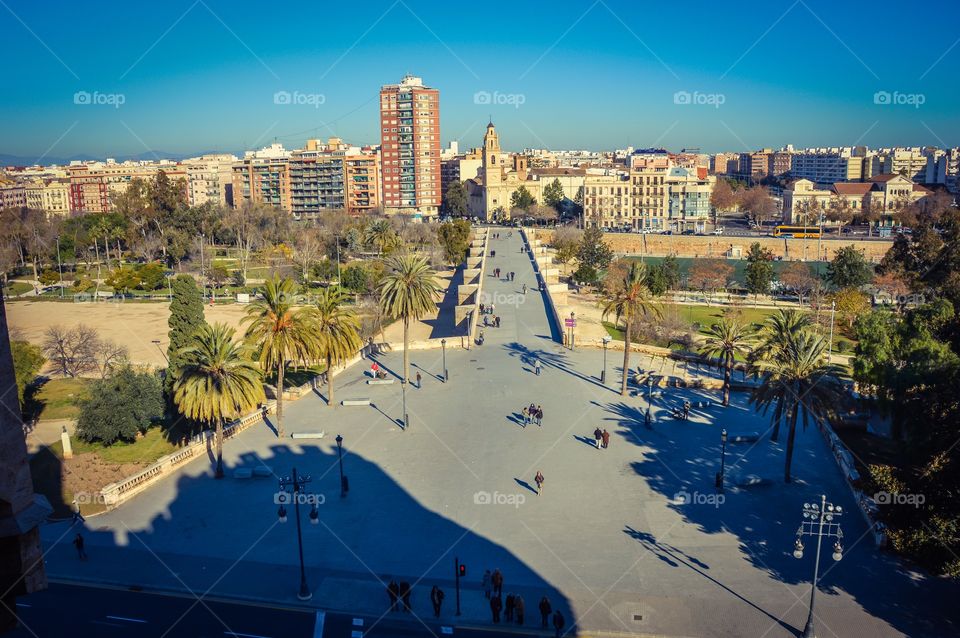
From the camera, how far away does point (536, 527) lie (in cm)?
1808

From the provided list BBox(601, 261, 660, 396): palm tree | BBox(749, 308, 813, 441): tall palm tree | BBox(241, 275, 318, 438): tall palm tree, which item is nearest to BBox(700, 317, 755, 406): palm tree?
BBox(749, 308, 813, 441): tall palm tree

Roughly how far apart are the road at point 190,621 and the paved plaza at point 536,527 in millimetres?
416

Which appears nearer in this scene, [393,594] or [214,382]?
[393,594]

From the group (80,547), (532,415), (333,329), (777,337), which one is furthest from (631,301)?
(80,547)

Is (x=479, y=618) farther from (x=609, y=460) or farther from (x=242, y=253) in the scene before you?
(x=242, y=253)

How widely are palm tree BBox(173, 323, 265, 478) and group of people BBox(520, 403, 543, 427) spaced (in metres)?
9.49

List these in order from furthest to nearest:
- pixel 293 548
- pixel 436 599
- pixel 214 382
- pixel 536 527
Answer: pixel 214 382, pixel 536 527, pixel 293 548, pixel 436 599

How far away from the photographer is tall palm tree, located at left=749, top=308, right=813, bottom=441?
22266 millimetres

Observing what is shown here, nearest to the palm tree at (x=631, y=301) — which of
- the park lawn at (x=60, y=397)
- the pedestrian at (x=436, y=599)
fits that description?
the pedestrian at (x=436, y=599)

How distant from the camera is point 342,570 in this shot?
644 inches

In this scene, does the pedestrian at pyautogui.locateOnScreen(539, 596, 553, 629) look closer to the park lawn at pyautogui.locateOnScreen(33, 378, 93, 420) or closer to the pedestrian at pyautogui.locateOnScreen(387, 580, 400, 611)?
the pedestrian at pyautogui.locateOnScreen(387, 580, 400, 611)

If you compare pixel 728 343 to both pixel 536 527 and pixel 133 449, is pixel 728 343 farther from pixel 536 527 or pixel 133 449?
pixel 133 449

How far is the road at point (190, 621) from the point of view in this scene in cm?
1408

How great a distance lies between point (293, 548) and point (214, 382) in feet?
20.7
